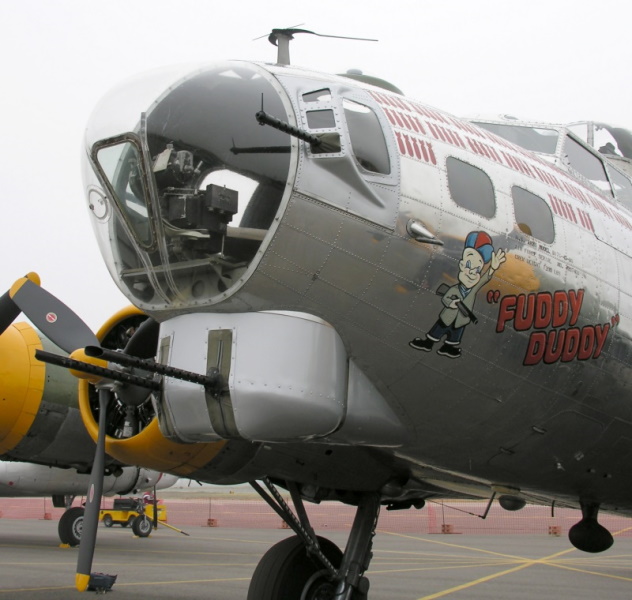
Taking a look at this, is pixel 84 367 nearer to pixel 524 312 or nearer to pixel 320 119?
pixel 320 119

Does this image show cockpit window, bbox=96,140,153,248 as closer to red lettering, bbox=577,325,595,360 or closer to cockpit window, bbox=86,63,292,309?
cockpit window, bbox=86,63,292,309

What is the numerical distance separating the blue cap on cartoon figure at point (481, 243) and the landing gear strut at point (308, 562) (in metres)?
3.17

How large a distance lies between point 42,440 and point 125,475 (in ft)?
34.1

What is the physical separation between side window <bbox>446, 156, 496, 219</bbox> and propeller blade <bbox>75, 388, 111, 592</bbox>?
3402 millimetres

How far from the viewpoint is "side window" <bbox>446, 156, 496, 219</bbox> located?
5.81 m

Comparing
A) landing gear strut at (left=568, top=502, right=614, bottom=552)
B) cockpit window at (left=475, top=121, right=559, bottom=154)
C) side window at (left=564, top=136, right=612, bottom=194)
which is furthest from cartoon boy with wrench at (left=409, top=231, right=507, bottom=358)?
landing gear strut at (left=568, top=502, right=614, bottom=552)

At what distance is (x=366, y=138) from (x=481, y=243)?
A: 40.9 inches

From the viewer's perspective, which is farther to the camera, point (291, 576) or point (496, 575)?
point (496, 575)

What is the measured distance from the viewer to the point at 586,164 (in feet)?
26.8

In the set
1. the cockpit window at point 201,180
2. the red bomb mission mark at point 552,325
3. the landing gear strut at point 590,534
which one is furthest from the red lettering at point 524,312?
the landing gear strut at point 590,534

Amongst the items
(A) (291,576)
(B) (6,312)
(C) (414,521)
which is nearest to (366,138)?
(A) (291,576)

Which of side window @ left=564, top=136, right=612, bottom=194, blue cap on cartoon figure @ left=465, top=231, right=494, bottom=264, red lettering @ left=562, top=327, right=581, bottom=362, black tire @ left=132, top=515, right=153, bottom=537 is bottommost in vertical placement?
black tire @ left=132, top=515, right=153, bottom=537

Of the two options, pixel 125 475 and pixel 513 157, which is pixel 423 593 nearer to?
Result: pixel 513 157

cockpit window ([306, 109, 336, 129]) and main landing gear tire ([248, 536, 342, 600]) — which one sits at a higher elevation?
cockpit window ([306, 109, 336, 129])
